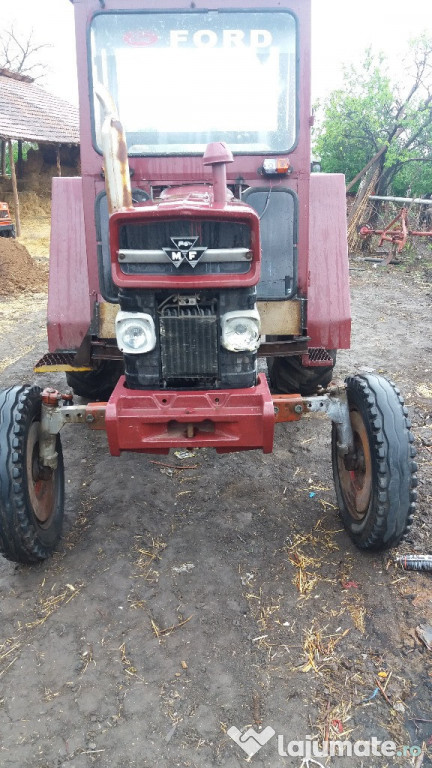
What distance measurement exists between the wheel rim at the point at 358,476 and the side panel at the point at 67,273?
6.20ft

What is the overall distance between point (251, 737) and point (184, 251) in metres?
1.94

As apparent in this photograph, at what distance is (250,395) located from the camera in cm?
278

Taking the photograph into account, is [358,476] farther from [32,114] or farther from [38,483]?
[32,114]

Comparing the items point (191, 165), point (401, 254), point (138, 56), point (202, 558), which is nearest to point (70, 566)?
point (202, 558)

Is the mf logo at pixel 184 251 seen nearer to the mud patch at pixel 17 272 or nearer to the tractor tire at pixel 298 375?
the tractor tire at pixel 298 375

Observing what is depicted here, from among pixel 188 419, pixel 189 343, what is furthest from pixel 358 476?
pixel 189 343

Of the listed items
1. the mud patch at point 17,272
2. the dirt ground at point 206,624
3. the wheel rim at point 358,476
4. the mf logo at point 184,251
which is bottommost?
the dirt ground at point 206,624

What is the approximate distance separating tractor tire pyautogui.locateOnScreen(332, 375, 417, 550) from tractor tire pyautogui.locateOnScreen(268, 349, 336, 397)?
114cm

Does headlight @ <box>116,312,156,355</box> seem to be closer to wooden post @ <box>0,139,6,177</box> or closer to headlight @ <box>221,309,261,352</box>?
headlight @ <box>221,309,261,352</box>

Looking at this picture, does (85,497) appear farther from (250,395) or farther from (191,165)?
(191,165)

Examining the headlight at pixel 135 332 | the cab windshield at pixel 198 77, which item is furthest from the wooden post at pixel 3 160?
the headlight at pixel 135 332

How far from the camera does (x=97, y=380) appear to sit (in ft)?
14.4

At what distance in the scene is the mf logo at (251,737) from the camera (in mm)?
2002

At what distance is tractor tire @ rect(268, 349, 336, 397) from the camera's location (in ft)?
Answer: 13.5
